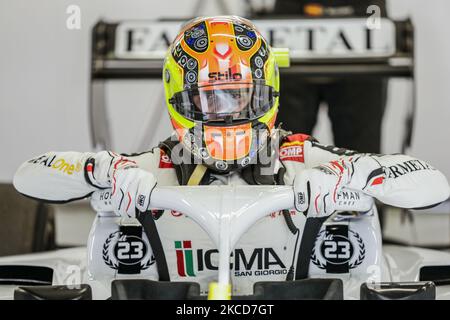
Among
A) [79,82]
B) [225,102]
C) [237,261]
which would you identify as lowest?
[237,261]

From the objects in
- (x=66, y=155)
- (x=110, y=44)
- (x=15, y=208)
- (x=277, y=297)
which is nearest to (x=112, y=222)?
(x=66, y=155)

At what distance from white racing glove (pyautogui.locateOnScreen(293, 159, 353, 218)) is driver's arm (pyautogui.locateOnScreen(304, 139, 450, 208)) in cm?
5

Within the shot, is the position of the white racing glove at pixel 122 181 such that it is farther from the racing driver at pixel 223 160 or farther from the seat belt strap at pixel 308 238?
the seat belt strap at pixel 308 238

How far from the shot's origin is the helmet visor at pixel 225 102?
1721 millimetres

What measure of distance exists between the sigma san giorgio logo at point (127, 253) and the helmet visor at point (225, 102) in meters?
0.27

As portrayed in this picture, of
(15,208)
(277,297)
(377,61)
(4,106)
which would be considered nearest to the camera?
(277,297)

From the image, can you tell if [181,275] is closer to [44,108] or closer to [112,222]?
[112,222]

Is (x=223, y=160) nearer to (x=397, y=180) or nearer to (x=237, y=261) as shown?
(x=237, y=261)

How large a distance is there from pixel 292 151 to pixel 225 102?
0.79ft

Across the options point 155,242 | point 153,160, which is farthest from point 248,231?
point 153,160

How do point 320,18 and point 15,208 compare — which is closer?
point 15,208

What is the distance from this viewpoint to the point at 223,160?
5.77 feet

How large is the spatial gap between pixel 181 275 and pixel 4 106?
2.48 m

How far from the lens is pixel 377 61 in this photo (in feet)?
9.27
